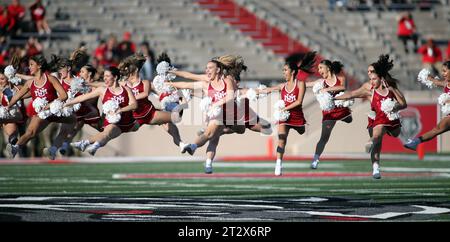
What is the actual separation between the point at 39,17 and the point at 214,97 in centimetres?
1469

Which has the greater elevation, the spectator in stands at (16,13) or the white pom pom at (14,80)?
the spectator in stands at (16,13)

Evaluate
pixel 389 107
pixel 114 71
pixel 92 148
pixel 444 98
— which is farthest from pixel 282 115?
pixel 92 148

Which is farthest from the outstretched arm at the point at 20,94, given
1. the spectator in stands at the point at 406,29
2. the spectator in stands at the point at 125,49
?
the spectator in stands at the point at 406,29

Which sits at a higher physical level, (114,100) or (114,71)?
(114,71)

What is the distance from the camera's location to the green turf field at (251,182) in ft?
54.5

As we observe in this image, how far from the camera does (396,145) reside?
89.2 feet

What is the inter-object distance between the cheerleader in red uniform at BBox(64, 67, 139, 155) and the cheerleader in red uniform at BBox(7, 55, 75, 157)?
0.39 meters

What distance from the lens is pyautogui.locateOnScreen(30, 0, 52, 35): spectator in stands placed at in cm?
2716

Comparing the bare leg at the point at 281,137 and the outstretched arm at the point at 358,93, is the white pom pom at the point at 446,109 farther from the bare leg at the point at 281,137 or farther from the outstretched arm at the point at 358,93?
the bare leg at the point at 281,137

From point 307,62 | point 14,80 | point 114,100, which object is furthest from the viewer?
point 307,62

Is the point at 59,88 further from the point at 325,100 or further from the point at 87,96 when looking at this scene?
the point at 325,100

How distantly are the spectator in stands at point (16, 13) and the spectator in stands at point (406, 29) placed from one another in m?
8.55

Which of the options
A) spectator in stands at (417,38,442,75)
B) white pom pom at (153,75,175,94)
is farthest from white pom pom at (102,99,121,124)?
spectator in stands at (417,38,442,75)

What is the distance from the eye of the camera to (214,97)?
43.4ft
